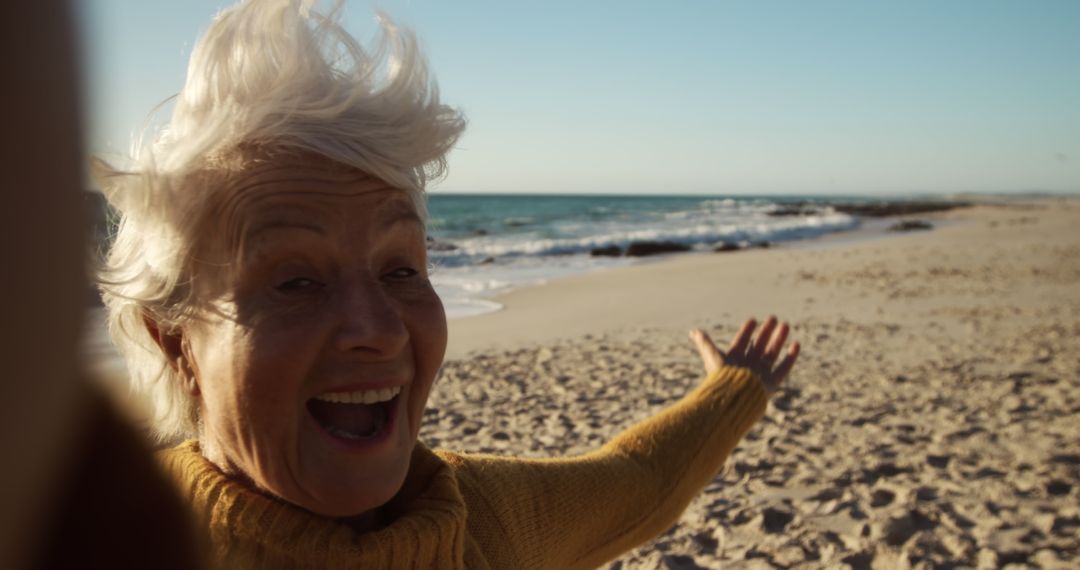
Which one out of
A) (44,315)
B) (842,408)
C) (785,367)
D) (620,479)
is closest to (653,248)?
(842,408)

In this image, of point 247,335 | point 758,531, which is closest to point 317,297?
point 247,335

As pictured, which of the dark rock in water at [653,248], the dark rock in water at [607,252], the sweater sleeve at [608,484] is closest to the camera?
the sweater sleeve at [608,484]

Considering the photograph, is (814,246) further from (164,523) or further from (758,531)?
(164,523)

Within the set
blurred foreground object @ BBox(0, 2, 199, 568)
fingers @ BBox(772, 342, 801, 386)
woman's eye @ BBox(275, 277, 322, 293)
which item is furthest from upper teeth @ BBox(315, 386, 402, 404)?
fingers @ BBox(772, 342, 801, 386)

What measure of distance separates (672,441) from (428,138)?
1161 mm

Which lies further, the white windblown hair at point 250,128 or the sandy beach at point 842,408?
the sandy beach at point 842,408

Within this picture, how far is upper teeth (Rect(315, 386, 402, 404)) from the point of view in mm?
1257

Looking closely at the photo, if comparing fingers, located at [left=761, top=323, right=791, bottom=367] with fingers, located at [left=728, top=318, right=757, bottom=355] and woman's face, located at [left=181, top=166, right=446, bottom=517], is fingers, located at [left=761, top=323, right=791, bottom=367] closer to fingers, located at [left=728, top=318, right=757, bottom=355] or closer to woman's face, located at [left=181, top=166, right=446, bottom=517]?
fingers, located at [left=728, top=318, right=757, bottom=355]

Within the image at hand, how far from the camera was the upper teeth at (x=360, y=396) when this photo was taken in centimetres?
126

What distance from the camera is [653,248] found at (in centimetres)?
2198

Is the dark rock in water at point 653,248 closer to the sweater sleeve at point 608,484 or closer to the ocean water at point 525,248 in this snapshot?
the ocean water at point 525,248

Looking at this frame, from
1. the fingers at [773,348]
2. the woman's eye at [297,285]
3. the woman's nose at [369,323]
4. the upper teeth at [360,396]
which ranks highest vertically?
the woman's eye at [297,285]

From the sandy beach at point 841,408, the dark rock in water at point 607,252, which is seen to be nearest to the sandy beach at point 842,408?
the sandy beach at point 841,408

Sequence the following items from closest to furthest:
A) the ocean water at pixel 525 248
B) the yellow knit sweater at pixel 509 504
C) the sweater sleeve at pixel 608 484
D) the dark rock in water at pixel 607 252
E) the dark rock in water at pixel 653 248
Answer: the yellow knit sweater at pixel 509 504, the sweater sleeve at pixel 608 484, the ocean water at pixel 525 248, the dark rock in water at pixel 607 252, the dark rock in water at pixel 653 248
